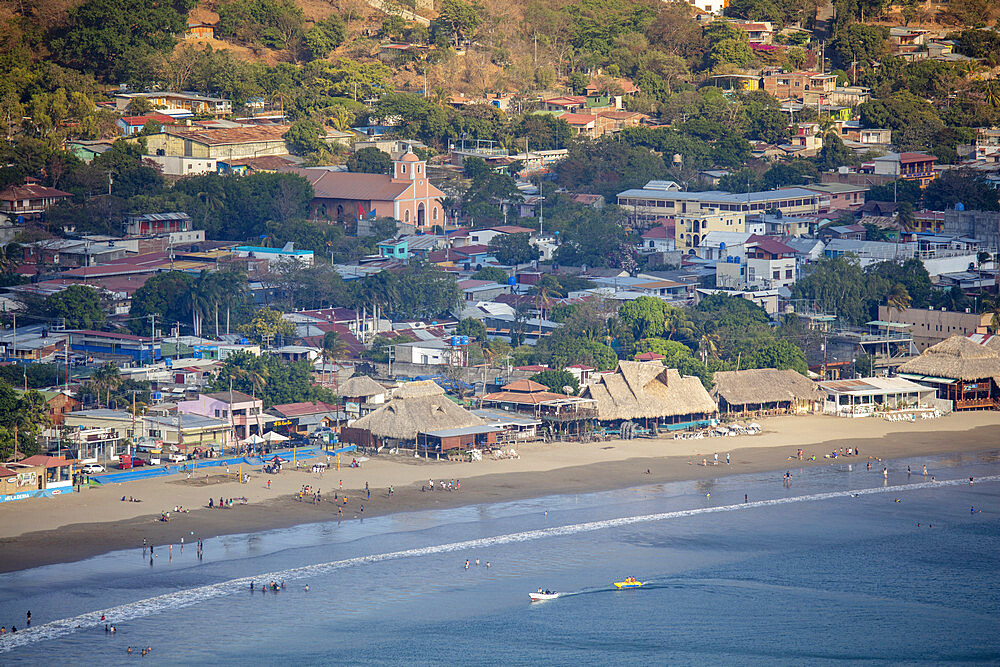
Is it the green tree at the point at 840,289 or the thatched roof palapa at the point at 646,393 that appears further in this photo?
the green tree at the point at 840,289

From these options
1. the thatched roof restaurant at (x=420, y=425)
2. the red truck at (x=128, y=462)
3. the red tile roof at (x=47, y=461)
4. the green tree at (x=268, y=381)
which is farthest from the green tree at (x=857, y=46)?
the red tile roof at (x=47, y=461)

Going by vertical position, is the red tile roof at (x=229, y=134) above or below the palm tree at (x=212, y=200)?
above

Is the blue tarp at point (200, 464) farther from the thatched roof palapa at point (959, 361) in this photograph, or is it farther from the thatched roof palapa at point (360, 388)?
the thatched roof palapa at point (959, 361)

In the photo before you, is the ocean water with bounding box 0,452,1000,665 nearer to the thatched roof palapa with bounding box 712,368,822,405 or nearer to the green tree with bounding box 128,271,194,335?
the thatched roof palapa with bounding box 712,368,822,405

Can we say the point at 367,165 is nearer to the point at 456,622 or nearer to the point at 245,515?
the point at 245,515

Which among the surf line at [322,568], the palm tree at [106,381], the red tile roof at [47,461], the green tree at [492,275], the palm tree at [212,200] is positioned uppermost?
the palm tree at [212,200]

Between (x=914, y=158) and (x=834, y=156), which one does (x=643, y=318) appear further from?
(x=914, y=158)

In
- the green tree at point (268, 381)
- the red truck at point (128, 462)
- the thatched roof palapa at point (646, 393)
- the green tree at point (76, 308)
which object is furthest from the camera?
the green tree at point (76, 308)

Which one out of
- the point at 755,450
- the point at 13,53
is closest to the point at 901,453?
the point at 755,450
